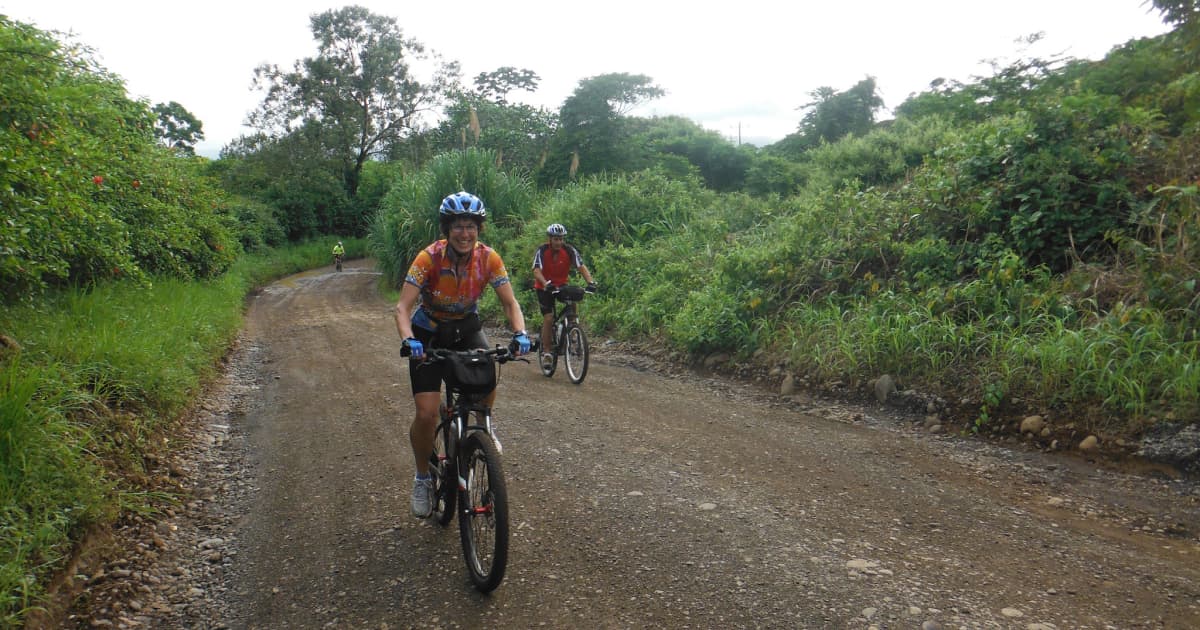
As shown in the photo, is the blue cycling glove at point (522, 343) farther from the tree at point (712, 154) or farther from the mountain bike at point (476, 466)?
the tree at point (712, 154)

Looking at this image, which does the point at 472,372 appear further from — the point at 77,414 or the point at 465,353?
the point at 77,414

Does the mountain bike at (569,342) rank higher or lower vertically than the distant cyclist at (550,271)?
lower

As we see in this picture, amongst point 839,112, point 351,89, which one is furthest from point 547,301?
point 351,89

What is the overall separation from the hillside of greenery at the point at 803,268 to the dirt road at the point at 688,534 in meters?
0.65

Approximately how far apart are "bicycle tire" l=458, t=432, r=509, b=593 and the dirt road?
0.16 m

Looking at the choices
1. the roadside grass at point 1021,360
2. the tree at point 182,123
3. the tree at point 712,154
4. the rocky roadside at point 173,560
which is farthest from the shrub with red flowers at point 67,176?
the tree at point 182,123

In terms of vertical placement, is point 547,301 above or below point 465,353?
below

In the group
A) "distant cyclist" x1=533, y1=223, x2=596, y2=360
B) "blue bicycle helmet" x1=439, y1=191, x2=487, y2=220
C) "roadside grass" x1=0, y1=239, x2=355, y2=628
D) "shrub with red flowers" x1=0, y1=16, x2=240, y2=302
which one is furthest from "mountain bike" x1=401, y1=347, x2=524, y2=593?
"distant cyclist" x1=533, y1=223, x2=596, y2=360

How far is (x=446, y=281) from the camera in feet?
13.8

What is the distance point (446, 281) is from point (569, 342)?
476cm

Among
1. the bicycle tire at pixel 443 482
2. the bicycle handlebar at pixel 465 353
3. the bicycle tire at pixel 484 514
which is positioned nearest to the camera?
the bicycle tire at pixel 484 514

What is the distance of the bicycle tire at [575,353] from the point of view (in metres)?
8.62

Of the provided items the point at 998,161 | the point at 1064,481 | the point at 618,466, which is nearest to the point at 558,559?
the point at 618,466

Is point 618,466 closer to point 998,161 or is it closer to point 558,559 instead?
point 558,559
